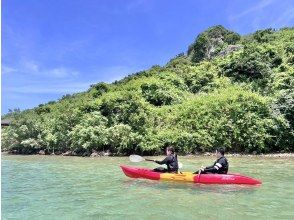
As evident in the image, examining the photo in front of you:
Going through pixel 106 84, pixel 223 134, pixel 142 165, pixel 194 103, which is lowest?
pixel 142 165

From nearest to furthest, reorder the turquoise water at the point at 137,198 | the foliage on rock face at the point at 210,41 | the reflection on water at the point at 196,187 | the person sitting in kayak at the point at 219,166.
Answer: the turquoise water at the point at 137,198 < the reflection on water at the point at 196,187 < the person sitting in kayak at the point at 219,166 < the foliage on rock face at the point at 210,41

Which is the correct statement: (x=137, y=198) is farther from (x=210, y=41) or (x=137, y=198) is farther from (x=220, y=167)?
(x=210, y=41)

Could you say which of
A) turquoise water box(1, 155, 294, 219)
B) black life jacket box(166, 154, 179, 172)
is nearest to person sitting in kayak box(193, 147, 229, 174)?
turquoise water box(1, 155, 294, 219)

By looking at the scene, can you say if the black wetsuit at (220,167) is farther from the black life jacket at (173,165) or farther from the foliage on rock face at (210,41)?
the foliage on rock face at (210,41)

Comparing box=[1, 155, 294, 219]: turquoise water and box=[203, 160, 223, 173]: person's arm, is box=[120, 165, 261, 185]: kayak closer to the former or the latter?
box=[1, 155, 294, 219]: turquoise water

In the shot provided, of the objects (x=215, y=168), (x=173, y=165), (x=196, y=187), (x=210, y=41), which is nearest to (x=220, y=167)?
(x=215, y=168)

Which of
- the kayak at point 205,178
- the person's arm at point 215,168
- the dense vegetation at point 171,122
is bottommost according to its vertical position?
the kayak at point 205,178

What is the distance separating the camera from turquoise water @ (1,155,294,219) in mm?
9500

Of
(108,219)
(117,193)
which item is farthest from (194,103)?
(108,219)

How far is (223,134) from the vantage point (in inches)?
1041

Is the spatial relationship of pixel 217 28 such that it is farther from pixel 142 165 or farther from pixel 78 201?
pixel 78 201

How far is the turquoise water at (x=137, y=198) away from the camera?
31.2 ft

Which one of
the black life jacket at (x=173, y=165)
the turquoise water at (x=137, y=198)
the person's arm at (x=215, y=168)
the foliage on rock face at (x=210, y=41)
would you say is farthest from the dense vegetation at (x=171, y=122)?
the foliage on rock face at (x=210, y=41)

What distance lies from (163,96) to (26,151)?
11.4m
